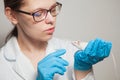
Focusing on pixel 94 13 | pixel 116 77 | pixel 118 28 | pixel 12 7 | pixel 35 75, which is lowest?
pixel 116 77

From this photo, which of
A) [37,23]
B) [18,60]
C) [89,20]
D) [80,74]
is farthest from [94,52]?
[89,20]

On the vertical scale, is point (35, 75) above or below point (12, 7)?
below

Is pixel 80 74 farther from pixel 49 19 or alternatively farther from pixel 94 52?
pixel 49 19

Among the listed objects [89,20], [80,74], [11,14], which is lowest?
[80,74]

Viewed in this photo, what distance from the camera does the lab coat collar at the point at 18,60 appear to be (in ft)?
3.32

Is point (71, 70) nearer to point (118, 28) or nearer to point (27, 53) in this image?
point (27, 53)

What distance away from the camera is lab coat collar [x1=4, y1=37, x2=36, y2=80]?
101 centimetres

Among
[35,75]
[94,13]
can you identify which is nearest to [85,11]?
[94,13]

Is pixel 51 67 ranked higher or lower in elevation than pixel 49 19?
lower

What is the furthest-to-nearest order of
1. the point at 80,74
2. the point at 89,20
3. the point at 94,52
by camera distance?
1. the point at 89,20
2. the point at 80,74
3. the point at 94,52

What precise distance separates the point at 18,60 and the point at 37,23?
0.23 metres

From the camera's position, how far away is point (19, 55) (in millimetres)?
1055

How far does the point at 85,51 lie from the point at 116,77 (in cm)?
70

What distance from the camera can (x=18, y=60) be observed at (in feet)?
3.42
